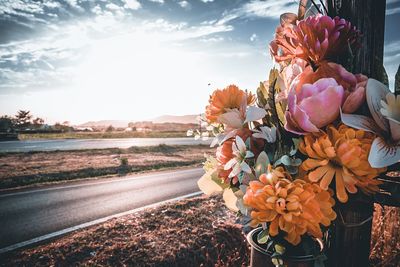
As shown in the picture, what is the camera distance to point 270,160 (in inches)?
34.8

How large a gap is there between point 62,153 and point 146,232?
38.3ft

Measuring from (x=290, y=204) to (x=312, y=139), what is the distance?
21 cm

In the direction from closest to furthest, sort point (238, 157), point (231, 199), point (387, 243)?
point (238, 157), point (231, 199), point (387, 243)

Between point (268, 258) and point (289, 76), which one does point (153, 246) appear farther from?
point (289, 76)

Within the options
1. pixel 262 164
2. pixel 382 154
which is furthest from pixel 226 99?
pixel 382 154

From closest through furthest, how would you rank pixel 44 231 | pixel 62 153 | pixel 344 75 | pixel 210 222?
1. pixel 344 75
2. pixel 210 222
3. pixel 44 231
4. pixel 62 153

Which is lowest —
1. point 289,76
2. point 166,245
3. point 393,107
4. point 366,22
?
point 166,245

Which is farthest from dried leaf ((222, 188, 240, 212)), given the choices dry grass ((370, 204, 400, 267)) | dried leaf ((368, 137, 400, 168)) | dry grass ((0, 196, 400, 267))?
dry grass ((370, 204, 400, 267))

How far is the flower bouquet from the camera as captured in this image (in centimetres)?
71

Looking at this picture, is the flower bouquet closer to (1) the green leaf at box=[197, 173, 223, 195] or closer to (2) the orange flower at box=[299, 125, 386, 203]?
(2) the orange flower at box=[299, 125, 386, 203]

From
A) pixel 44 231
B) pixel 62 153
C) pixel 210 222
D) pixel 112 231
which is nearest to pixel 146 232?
pixel 112 231

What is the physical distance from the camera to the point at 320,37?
2.70ft

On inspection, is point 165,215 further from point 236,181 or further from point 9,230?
point 236,181

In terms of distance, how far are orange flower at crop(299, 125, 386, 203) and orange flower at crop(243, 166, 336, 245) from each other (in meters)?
0.04
